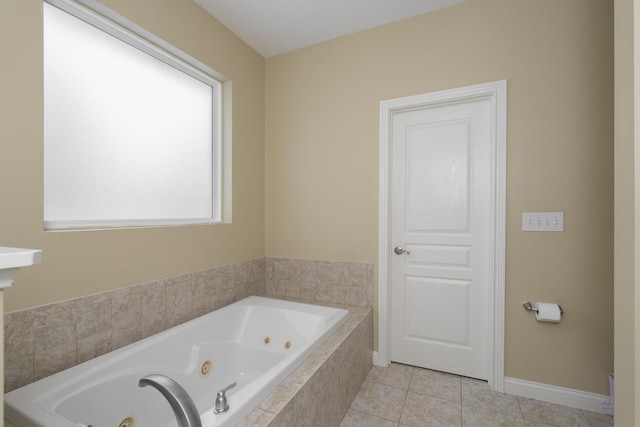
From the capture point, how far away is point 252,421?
3.43 feet

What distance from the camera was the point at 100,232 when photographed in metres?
1.52

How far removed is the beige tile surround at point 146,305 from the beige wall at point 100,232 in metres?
0.07

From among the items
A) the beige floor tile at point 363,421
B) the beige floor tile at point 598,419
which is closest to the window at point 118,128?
the beige floor tile at point 363,421

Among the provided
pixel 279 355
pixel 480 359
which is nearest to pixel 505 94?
pixel 480 359

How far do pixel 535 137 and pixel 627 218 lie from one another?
802 mm

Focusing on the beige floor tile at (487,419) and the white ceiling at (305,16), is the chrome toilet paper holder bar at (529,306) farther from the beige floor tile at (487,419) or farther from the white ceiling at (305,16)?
the white ceiling at (305,16)

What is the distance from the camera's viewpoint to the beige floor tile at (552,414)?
1708 millimetres

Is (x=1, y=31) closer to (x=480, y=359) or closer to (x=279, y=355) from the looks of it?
(x=279, y=355)

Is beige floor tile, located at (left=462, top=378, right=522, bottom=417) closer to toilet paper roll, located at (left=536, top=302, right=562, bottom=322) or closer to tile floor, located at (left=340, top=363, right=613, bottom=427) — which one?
tile floor, located at (left=340, top=363, right=613, bottom=427)

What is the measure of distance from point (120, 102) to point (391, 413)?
7.87 ft

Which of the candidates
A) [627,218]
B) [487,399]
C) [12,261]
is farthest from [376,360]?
[12,261]

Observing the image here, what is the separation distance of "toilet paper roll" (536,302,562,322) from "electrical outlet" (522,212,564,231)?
0.47m

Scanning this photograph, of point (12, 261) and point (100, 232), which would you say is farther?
point (100, 232)

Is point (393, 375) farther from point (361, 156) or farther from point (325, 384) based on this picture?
point (361, 156)
